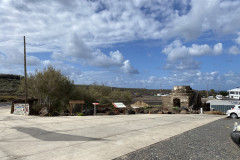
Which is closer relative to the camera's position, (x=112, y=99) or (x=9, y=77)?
(x=112, y=99)

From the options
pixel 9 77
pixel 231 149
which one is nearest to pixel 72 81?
pixel 231 149

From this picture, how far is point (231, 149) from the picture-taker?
767 cm

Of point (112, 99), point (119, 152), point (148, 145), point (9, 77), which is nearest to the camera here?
point (119, 152)

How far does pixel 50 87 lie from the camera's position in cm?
2306

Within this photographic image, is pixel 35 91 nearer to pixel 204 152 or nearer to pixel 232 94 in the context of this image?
pixel 204 152

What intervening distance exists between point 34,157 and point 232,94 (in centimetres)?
10068

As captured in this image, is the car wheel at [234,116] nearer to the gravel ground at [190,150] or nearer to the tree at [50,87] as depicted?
the gravel ground at [190,150]

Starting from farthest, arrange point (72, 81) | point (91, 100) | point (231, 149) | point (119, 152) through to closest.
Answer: point (91, 100), point (72, 81), point (231, 149), point (119, 152)

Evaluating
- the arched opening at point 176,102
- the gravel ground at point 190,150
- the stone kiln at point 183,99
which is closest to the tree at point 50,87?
the stone kiln at point 183,99

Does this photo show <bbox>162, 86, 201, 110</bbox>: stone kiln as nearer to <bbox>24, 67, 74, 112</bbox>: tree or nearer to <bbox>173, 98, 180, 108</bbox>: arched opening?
<bbox>173, 98, 180, 108</bbox>: arched opening

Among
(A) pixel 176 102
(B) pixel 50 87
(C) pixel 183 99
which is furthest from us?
(A) pixel 176 102

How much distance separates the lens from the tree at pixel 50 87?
23.0m

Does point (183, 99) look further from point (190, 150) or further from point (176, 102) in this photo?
point (190, 150)

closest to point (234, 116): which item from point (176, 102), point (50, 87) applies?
point (176, 102)
